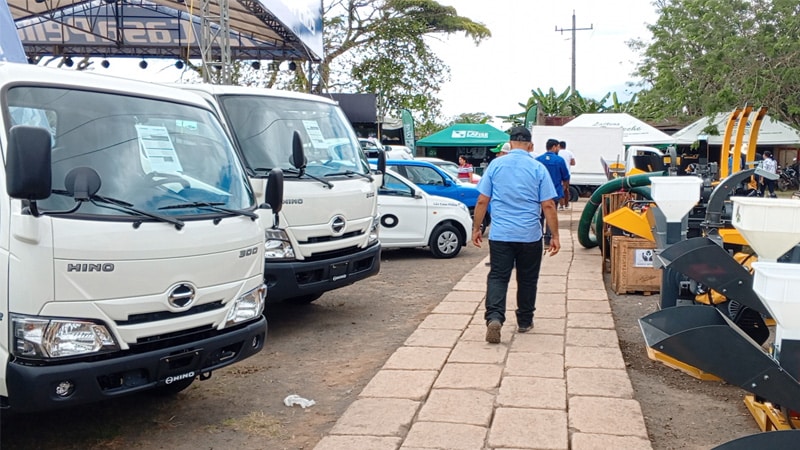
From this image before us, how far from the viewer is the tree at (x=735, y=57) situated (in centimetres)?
2311

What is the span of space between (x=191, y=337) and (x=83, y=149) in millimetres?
1215

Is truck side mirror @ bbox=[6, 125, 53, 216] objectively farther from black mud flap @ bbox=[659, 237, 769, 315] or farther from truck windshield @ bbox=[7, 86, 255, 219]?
black mud flap @ bbox=[659, 237, 769, 315]

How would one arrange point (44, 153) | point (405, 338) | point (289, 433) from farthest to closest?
point (405, 338) → point (289, 433) → point (44, 153)

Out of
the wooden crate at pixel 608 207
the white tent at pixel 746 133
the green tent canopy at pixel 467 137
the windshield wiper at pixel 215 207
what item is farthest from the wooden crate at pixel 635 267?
the green tent canopy at pixel 467 137

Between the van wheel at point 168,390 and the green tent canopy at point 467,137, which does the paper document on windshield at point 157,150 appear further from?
the green tent canopy at point 467,137

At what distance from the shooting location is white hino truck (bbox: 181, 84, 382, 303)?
6605 mm

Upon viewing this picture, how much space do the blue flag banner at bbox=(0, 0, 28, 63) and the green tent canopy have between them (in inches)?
1004

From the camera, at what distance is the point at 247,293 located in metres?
4.74

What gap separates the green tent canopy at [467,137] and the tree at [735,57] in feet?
23.6

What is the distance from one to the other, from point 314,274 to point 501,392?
2358 mm

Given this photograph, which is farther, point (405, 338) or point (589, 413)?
point (405, 338)

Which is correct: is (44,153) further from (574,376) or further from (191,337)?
(574,376)

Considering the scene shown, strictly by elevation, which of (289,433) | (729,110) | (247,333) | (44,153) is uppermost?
(729,110)

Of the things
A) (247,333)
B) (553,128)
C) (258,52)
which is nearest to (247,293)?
(247,333)
